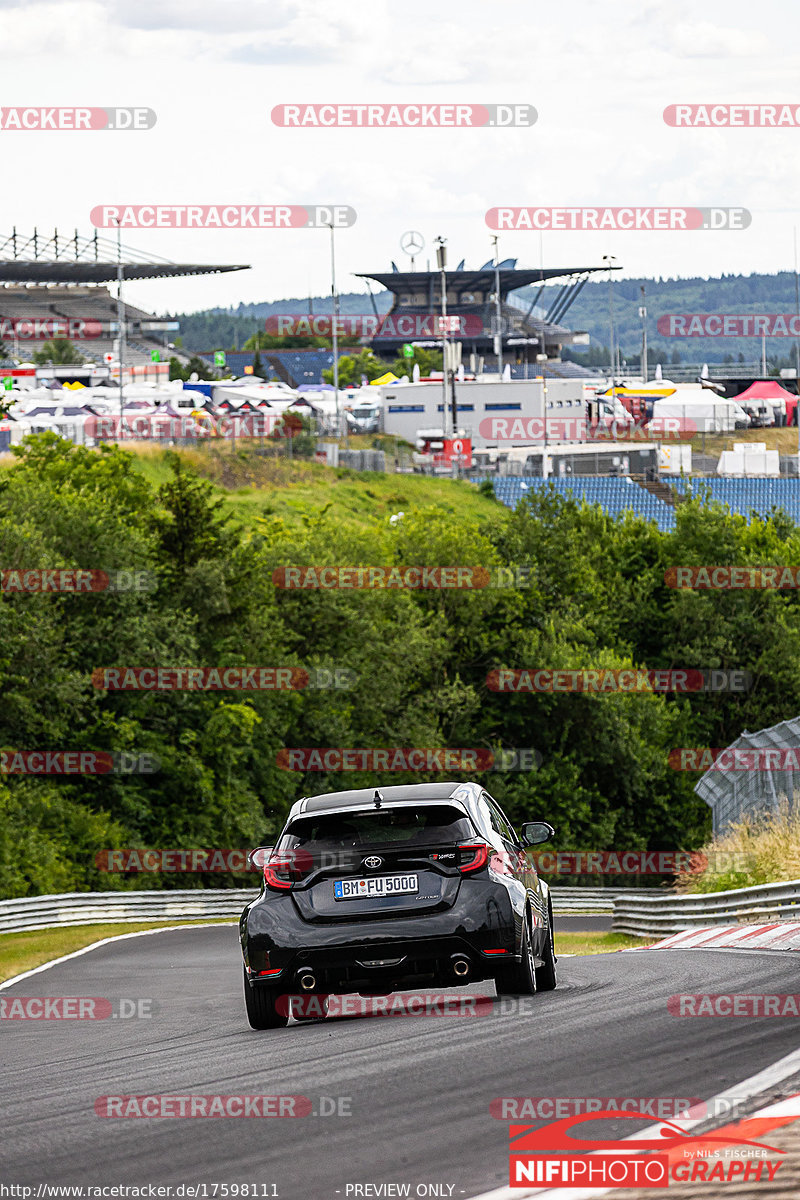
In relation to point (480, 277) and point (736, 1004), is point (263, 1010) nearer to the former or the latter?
point (736, 1004)

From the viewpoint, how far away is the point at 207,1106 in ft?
20.7

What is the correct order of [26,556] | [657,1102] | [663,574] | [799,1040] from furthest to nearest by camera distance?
[663,574] → [26,556] → [799,1040] → [657,1102]

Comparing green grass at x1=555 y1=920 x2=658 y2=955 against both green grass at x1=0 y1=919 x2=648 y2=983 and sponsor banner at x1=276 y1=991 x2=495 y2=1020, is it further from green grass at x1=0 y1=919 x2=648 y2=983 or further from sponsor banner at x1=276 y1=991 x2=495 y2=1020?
sponsor banner at x1=276 y1=991 x2=495 y2=1020

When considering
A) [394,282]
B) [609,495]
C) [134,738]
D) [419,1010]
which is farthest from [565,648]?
[394,282]

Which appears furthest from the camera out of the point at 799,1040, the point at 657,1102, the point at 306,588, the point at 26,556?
the point at 306,588

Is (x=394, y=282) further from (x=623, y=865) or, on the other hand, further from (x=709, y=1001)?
(x=709, y=1001)

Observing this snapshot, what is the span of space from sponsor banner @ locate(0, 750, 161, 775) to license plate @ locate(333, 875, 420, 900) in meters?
28.0

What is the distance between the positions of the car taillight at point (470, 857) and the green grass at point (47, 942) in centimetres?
996

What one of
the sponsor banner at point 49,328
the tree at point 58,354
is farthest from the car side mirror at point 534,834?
the sponsor banner at point 49,328

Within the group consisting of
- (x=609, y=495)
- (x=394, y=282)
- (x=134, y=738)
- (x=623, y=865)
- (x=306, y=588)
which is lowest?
(x=623, y=865)

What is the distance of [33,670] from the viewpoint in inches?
1419

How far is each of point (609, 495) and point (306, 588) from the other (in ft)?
115

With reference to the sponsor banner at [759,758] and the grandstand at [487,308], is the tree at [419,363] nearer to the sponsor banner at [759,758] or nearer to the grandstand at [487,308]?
the grandstand at [487,308]

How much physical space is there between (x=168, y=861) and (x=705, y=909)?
2077 cm
